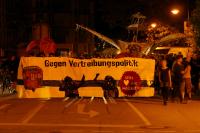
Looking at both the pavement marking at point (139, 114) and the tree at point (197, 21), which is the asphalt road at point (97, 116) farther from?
the tree at point (197, 21)

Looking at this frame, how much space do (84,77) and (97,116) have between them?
690 cm

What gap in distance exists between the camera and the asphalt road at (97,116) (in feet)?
49.5

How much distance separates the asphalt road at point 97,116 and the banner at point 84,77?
19.1 inches

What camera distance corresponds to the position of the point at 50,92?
24.6 m

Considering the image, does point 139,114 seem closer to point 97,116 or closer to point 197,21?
point 97,116

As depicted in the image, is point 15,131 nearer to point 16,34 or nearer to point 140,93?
point 140,93

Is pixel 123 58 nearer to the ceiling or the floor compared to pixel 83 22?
nearer to the floor

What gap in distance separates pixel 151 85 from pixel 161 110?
5146mm

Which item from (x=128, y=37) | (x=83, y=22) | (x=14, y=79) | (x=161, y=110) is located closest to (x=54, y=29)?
(x=83, y=22)

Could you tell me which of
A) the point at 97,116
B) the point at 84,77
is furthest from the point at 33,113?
the point at 84,77

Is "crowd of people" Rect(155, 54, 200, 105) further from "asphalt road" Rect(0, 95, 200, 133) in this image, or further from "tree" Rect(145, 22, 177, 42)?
"tree" Rect(145, 22, 177, 42)

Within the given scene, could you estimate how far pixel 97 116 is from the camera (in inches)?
706

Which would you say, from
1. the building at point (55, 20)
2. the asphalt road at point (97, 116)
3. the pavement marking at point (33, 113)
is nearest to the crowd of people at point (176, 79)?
the asphalt road at point (97, 116)

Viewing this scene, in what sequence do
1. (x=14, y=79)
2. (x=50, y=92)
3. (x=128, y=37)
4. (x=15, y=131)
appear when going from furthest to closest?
(x=128, y=37), (x=14, y=79), (x=50, y=92), (x=15, y=131)
